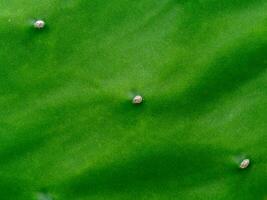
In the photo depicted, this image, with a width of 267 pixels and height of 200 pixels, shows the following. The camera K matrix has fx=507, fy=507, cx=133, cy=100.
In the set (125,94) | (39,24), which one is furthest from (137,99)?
(39,24)

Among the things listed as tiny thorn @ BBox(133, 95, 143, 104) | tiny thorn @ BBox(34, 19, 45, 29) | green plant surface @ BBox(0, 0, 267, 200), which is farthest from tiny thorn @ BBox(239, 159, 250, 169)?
tiny thorn @ BBox(34, 19, 45, 29)

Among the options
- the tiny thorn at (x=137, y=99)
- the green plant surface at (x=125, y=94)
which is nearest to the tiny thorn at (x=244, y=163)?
the green plant surface at (x=125, y=94)

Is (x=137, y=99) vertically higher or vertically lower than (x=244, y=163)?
higher

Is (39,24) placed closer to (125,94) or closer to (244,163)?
(125,94)

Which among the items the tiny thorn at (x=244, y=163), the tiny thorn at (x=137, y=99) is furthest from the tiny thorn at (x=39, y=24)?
the tiny thorn at (x=244, y=163)

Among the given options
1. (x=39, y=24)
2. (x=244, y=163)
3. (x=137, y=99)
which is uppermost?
(x=39, y=24)

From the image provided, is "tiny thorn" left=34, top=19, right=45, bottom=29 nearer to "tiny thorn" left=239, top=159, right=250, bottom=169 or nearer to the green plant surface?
the green plant surface

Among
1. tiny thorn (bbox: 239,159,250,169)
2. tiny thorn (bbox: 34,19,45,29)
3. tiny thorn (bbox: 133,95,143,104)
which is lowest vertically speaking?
tiny thorn (bbox: 239,159,250,169)

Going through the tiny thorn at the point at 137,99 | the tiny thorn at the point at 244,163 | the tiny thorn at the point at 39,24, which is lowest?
Result: the tiny thorn at the point at 244,163

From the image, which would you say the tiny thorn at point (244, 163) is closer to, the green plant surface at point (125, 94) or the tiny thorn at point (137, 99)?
the green plant surface at point (125, 94)

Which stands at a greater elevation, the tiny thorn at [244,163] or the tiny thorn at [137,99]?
the tiny thorn at [137,99]
